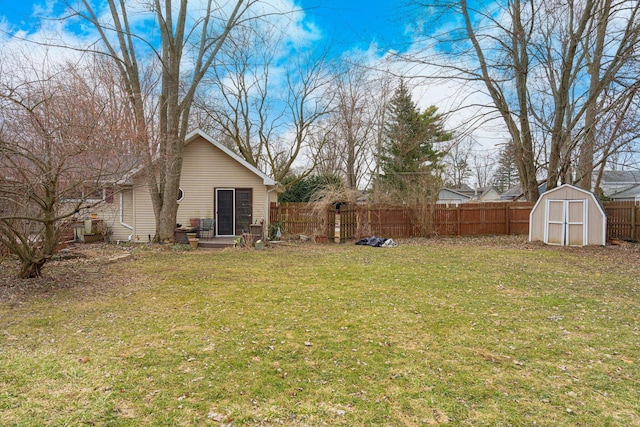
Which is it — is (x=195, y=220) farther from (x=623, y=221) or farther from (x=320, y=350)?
(x=623, y=221)

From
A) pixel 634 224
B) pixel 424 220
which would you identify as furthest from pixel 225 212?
pixel 634 224

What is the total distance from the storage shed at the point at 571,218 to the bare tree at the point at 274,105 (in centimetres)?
1334

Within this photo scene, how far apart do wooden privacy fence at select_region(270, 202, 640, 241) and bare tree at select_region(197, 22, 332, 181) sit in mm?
8387

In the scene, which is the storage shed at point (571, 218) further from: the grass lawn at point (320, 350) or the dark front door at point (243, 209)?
the dark front door at point (243, 209)

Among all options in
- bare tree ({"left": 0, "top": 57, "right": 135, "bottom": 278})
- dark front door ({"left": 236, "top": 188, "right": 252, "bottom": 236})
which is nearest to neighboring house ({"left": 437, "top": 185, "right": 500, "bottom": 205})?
dark front door ({"left": 236, "top": 188, "right": 252, "bottom": 236})

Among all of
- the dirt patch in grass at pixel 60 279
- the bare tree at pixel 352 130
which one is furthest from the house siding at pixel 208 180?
the bare tree at pixel 352 130

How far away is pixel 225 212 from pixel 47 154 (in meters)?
8.49

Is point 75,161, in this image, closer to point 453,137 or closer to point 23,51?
point 23,51

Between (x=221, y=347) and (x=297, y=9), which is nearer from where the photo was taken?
(x=221, y=347)

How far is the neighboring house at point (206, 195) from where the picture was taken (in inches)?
523

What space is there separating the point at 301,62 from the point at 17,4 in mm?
14795

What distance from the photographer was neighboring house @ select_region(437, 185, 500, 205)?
1465 inches

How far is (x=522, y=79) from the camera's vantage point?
44.2ft

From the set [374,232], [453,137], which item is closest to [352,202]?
[374,232]
